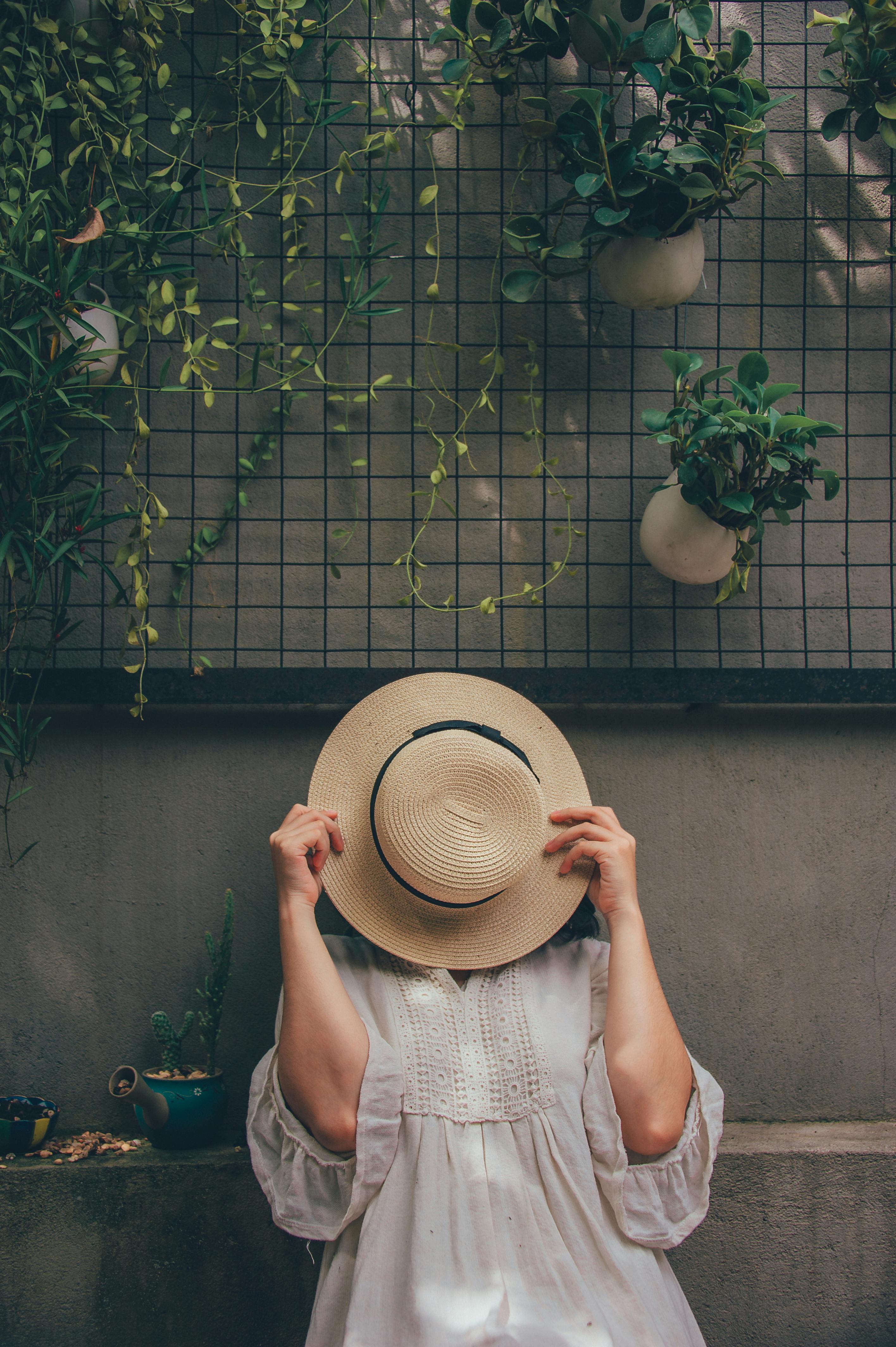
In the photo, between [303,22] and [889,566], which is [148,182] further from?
[889,566]

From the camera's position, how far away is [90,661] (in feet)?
6.23

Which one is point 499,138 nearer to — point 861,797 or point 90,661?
point 90,661

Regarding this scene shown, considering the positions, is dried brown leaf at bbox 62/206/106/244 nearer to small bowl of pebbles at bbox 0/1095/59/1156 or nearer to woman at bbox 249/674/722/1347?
woman at bbox 249/674/722/1347

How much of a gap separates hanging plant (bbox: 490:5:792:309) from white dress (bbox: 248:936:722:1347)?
4.73ft

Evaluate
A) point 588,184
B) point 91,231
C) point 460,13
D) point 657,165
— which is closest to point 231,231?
point 91,231

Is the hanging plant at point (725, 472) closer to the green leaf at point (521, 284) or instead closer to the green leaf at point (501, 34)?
the green leaf at point (521, 284)

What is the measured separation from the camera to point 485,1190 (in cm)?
135

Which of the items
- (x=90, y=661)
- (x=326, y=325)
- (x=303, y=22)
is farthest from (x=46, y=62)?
(x=90, y=661)

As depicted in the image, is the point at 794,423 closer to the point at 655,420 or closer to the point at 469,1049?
the point at 655,420

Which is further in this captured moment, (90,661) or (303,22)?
(90,661)

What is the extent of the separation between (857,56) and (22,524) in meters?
1.95

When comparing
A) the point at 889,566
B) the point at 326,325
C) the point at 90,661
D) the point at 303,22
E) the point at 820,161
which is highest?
the point at 303,22

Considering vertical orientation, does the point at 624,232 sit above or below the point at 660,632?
above

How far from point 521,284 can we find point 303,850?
1220 mm
